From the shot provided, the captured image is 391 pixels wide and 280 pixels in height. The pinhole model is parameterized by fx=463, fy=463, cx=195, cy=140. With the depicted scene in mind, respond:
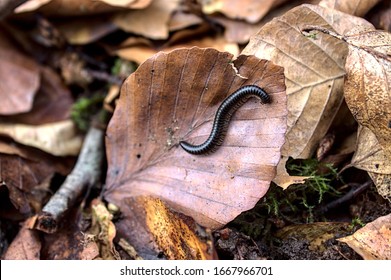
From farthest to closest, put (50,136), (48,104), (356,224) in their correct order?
1. (48,104)
2. (50,136)
3. (356,224)

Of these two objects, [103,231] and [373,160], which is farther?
[103,231]

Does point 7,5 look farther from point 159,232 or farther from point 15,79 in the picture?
point 159,232

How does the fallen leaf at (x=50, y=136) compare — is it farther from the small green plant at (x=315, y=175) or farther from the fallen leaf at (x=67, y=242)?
the small green plant at (x=315, y=175)

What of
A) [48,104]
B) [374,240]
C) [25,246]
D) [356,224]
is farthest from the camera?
[48,104]

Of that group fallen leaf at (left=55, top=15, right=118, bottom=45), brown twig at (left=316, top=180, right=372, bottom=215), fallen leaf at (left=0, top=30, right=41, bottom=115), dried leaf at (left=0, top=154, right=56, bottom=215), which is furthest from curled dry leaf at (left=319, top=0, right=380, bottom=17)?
Answer: fallen leaf at (left=0, top=30, right=41, bottom=115)

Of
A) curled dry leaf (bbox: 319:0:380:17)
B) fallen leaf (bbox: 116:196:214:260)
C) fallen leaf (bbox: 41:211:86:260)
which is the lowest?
fallen leaf (bbox: 41:211:86:260)

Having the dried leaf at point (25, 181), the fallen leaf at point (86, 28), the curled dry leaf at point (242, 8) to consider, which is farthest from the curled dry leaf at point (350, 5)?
the dried leaf at point (25, 181)

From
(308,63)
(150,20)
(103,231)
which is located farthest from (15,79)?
(308,63)

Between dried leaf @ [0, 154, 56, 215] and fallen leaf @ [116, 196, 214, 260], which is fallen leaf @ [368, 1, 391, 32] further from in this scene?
dried leaf @ [0, 154, 56, 215]
